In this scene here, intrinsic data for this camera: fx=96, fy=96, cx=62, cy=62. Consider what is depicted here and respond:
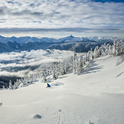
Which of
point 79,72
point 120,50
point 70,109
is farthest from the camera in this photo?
point 120,50

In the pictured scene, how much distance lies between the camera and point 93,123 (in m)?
6.96

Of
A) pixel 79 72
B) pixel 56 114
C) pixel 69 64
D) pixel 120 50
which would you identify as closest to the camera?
pixel 56 114

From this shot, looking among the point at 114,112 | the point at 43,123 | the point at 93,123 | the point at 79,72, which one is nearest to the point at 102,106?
the point at 114,112

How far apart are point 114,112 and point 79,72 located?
45357 mm

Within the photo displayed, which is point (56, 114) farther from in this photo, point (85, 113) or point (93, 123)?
point (93, 123)

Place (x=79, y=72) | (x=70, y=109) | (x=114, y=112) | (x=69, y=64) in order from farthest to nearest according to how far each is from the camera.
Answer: (x=69, y=64) < (x=79, y=72) < (x=70, y=109) < (x=114, y=112)

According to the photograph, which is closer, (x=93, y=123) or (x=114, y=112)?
(x=93, y=123)

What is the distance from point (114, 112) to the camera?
25.7ft

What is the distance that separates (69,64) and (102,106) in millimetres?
72153

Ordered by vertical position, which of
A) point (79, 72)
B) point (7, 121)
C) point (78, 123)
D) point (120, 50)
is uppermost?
point (120, 50)

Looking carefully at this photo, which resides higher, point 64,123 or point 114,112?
point 114,112

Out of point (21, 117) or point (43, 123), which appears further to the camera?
point (21, 117)

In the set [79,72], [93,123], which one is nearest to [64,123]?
[93,123]

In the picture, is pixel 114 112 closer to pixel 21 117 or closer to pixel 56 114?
pixel 56 114
